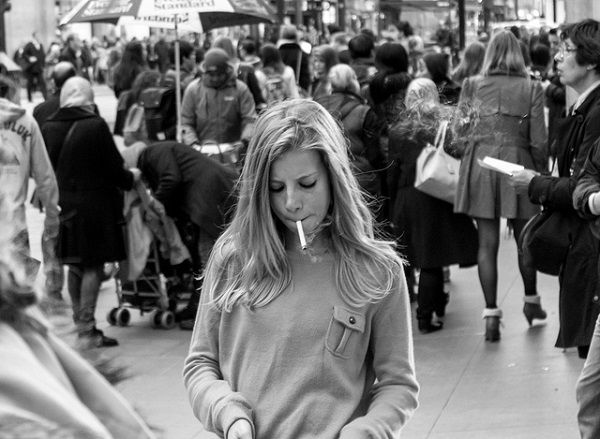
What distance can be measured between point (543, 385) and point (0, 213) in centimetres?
608

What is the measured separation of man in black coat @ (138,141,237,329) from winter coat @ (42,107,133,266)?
276 mm

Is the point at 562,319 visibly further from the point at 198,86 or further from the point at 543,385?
the point at 198,86

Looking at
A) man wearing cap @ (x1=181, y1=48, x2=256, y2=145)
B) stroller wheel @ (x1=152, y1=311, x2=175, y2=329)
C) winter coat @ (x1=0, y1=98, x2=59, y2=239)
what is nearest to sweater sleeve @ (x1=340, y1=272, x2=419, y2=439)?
winter coat @ (x1=0, y1=98, x2=59, y2=239)

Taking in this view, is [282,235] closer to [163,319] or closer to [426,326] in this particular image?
[426,326]

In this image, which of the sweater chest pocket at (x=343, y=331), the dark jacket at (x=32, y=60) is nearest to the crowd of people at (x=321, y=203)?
the sweater chest pocket at (x=343, y=331)

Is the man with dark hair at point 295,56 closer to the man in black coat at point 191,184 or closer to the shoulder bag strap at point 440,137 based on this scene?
the man in black coat at point 191,184

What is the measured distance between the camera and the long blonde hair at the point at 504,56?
27.6 feet

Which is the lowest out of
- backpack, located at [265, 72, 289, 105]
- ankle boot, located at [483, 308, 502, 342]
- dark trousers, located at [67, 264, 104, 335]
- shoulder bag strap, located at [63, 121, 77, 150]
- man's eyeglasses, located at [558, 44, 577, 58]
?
ankle boot, located at [483, 308, 502, 342]

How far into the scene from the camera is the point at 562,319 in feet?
22.0

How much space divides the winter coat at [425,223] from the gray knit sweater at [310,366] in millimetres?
5676

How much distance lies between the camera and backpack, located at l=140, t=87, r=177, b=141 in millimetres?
12273

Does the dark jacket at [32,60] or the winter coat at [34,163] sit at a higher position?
the winter coat at [34,163]

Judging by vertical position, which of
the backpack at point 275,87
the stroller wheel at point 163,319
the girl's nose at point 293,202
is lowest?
the stroller wheel at point 163,319

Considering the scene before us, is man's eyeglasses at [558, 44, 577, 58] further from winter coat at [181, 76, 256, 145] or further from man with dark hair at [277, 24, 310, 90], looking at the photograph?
man with dark hair at [277, 24, 310, 90]
